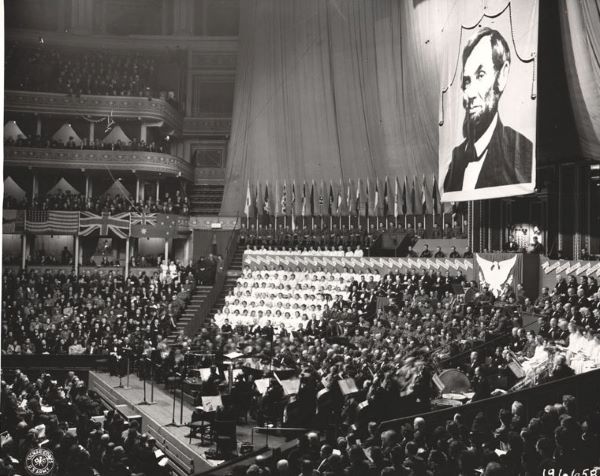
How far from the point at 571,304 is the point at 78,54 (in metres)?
32.5

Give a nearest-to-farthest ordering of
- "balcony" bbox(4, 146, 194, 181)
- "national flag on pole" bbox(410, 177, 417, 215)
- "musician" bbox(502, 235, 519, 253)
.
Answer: "musician" bbox(502, 235, 519, 253) < "national flag on pole" bbox(410, 177, 417, 215) < "balcony" bbox(4, 146, 194, 181)

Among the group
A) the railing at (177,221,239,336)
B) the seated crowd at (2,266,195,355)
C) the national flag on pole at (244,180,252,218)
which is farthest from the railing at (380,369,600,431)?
the national flag on pole at (244,180,252,218)

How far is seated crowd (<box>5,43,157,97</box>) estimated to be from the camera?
125 feet

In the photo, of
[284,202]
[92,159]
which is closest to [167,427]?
[284,202]

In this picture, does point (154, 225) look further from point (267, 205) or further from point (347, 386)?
point (347, 386)

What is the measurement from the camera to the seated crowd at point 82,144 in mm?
36750

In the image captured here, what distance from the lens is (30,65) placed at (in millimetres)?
38781

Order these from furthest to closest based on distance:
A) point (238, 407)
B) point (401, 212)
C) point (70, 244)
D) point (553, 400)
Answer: point (70, 244), point (401, 212), point (238, 407), point (553, 400)

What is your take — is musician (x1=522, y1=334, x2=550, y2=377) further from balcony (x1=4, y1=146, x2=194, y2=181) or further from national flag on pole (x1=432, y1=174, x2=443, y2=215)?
balcony (x1=4, y1=146, x2=194, y2=181)

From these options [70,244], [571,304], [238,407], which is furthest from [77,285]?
[571,304]

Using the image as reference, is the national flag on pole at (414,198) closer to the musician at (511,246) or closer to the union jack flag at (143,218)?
the musician at (511,246)

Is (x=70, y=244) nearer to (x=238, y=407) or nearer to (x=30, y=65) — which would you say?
(x=30, y=65)

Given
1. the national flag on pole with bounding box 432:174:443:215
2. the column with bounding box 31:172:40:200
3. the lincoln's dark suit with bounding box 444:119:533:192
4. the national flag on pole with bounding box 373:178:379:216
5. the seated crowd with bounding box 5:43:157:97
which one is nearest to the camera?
the lincoln's dark suit with bounding box 444:119:533:192

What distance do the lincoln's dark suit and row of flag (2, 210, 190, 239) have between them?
17252mm
